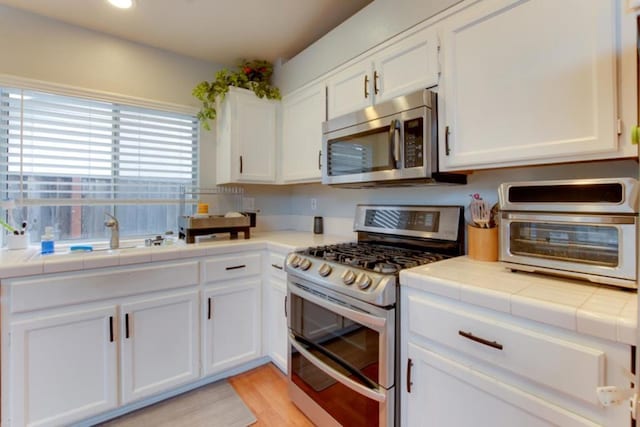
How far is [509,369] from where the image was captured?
92cm

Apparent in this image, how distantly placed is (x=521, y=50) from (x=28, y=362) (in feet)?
8.39

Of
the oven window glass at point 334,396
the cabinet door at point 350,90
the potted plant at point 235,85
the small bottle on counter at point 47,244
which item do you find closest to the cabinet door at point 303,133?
the cabinet door at point 350,90

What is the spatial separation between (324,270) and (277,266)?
65cm

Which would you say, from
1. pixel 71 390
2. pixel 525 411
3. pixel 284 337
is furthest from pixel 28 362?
pixel 525 411

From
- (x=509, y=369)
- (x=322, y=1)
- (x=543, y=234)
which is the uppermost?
(x=322, y=1)

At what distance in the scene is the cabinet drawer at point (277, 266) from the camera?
1997 mm

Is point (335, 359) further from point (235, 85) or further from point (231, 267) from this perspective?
point (235, 85)

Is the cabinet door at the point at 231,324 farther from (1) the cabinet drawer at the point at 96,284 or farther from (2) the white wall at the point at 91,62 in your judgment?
(2) the white wall at the point at 91,62

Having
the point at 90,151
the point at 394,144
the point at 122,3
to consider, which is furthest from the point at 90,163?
the point at 394,144

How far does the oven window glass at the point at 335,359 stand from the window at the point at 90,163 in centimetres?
148

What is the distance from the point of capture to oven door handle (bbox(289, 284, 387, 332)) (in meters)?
1.23

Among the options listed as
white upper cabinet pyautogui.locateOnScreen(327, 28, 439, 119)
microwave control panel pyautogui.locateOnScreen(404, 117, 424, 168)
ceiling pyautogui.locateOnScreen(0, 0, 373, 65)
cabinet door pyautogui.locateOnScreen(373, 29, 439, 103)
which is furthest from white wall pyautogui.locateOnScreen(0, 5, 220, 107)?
microwave control panel pyautogui.locateOnScreen(404, 117, 424, 168)

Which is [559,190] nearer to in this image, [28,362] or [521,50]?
[521,50]

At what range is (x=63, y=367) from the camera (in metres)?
1.51
